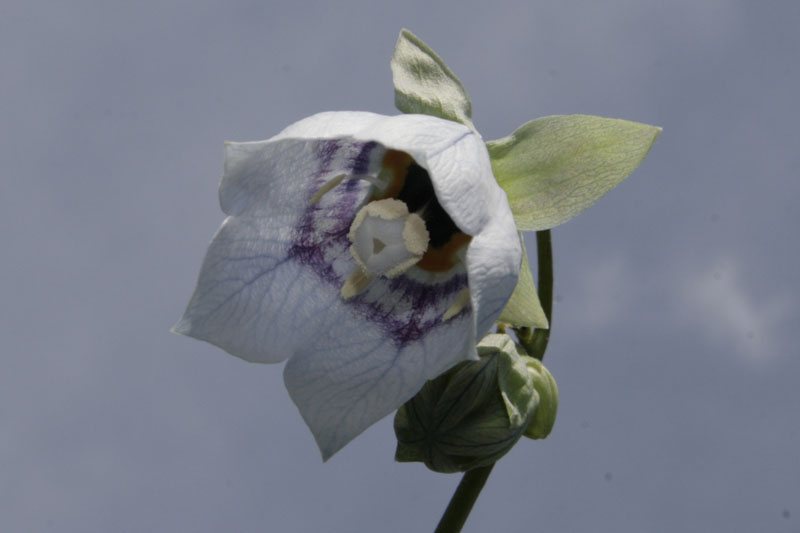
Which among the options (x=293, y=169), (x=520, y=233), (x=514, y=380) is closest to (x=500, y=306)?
(x=520, y=233)

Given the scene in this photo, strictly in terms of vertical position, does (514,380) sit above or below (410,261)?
below

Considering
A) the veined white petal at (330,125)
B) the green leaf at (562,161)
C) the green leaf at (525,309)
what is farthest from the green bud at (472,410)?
the veined white petal at (330,125)

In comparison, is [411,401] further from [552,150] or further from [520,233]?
[552,150]

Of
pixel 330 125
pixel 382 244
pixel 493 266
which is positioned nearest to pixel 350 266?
pixel 382 244

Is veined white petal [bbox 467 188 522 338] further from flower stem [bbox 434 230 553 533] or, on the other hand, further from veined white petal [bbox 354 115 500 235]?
flower stem [bbox 434 230 553 533]

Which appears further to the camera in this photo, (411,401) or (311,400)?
(411,401)

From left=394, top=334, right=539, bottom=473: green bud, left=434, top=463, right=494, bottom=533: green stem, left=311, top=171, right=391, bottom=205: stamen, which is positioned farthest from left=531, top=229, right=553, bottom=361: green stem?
left=311, top=171, right=391, bottom=205: stamen
